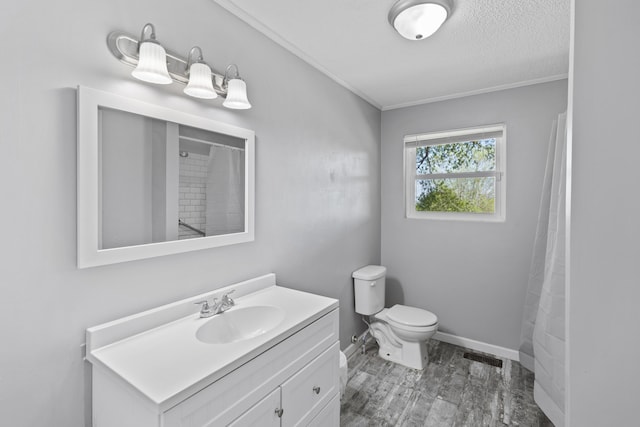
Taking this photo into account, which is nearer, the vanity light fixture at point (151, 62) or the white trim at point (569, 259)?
the white trim at point (569, 259)

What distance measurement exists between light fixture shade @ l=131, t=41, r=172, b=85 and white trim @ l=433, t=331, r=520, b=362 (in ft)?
9.65

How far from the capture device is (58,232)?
941 millimetres

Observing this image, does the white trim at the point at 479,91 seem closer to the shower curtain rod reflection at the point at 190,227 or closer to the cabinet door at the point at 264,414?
the shower curtain rod reflection at the point at 190,227

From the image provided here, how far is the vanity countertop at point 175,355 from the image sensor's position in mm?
817

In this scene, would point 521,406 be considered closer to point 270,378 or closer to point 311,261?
point 311,261

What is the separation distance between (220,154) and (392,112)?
212 cm

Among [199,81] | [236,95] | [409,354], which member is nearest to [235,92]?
[236,95]

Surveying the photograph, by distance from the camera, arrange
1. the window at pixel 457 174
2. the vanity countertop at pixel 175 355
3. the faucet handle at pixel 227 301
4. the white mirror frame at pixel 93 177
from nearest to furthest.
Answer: the vanity countertop at pixel 175 355 → the white mirror frame at pixel 93 177 → the faucet handle at pixel 227 301 → the window at pixel 457 174

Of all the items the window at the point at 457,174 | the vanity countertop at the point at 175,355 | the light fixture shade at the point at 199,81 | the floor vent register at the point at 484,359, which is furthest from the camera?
the window at the point at 457,174

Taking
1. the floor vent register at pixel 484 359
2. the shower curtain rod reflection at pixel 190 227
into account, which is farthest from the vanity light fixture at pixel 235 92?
the floor vent register at pixel 484 359

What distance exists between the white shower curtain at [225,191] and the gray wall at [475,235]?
1.87 m

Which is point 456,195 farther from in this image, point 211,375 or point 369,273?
point 211,375

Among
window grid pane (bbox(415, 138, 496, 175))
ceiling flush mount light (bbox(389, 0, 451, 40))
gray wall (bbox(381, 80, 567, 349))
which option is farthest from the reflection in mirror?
window grid pane (bbox(415, 138, 496, 175))

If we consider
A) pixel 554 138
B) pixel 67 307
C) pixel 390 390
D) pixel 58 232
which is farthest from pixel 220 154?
pixel 554 138
